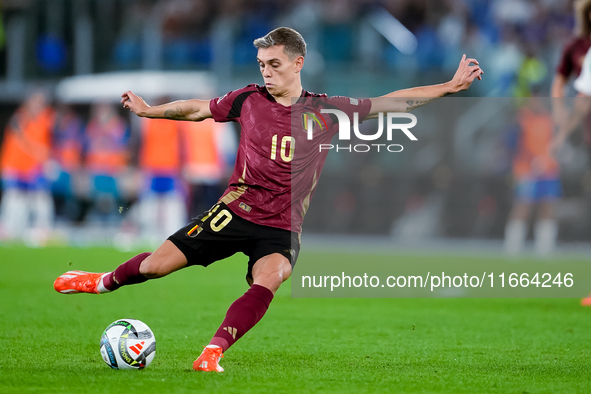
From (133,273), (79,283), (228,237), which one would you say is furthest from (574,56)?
(79,283)

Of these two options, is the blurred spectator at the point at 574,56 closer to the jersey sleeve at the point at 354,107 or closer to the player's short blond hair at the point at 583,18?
the player's short blond hair at the point at 583,18

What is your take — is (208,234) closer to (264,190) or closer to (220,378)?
(264,190)

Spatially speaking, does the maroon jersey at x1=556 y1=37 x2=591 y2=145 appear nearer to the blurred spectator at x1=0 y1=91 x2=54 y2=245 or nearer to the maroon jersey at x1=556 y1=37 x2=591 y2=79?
the maroon jersey at x1=556 y1=37 x2=591 y2=79

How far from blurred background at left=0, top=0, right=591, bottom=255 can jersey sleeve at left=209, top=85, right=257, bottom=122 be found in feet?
19.5

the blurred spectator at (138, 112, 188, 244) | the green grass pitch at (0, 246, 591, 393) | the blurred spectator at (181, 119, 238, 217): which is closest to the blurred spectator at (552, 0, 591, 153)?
the green grass pitch at (0, 246, 591, 393)

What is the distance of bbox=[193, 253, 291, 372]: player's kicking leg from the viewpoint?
14.0 ft

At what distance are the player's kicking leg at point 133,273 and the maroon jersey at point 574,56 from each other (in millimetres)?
4610

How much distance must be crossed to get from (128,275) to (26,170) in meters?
10.3

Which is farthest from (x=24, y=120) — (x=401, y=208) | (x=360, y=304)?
(x=360, y=304)

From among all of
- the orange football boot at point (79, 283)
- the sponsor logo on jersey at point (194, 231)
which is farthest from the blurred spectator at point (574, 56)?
the orange football boot at point (79, 283)

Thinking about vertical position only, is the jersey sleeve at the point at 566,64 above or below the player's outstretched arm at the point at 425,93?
above

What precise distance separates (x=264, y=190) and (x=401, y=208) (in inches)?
313

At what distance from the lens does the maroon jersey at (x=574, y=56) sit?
7.61m

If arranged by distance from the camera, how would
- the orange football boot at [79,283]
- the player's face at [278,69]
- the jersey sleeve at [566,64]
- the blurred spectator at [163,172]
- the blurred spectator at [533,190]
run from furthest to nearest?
the blurred spectator at [163,172] → the blurred spectator at [533,190] → the jersey sleeve at [566,64] → the orange football boot at [79,283] → the player's face at [278,69]
